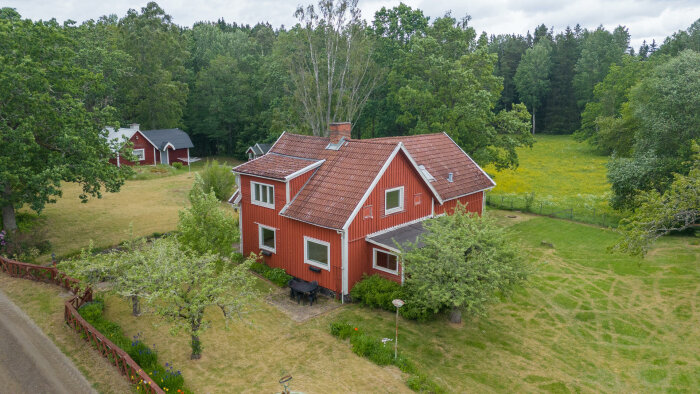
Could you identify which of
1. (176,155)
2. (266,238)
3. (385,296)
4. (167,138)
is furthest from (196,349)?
(176,155)

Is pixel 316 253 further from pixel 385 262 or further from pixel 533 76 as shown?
pixel 533 76

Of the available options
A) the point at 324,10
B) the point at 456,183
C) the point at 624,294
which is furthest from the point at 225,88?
the point at 624,294

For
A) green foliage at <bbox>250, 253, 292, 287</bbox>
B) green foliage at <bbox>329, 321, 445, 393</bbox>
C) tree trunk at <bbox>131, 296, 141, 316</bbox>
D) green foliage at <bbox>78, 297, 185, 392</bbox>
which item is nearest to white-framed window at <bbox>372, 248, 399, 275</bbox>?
green foliage at <bbox>329, 321, 445, 393</bbox>

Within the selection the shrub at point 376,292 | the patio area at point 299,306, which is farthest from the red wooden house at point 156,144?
the shrub at point 376,292

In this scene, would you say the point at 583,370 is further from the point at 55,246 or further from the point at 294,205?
the point at 55,246

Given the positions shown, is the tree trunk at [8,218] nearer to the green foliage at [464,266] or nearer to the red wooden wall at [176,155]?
the green foliage at [464,266]
